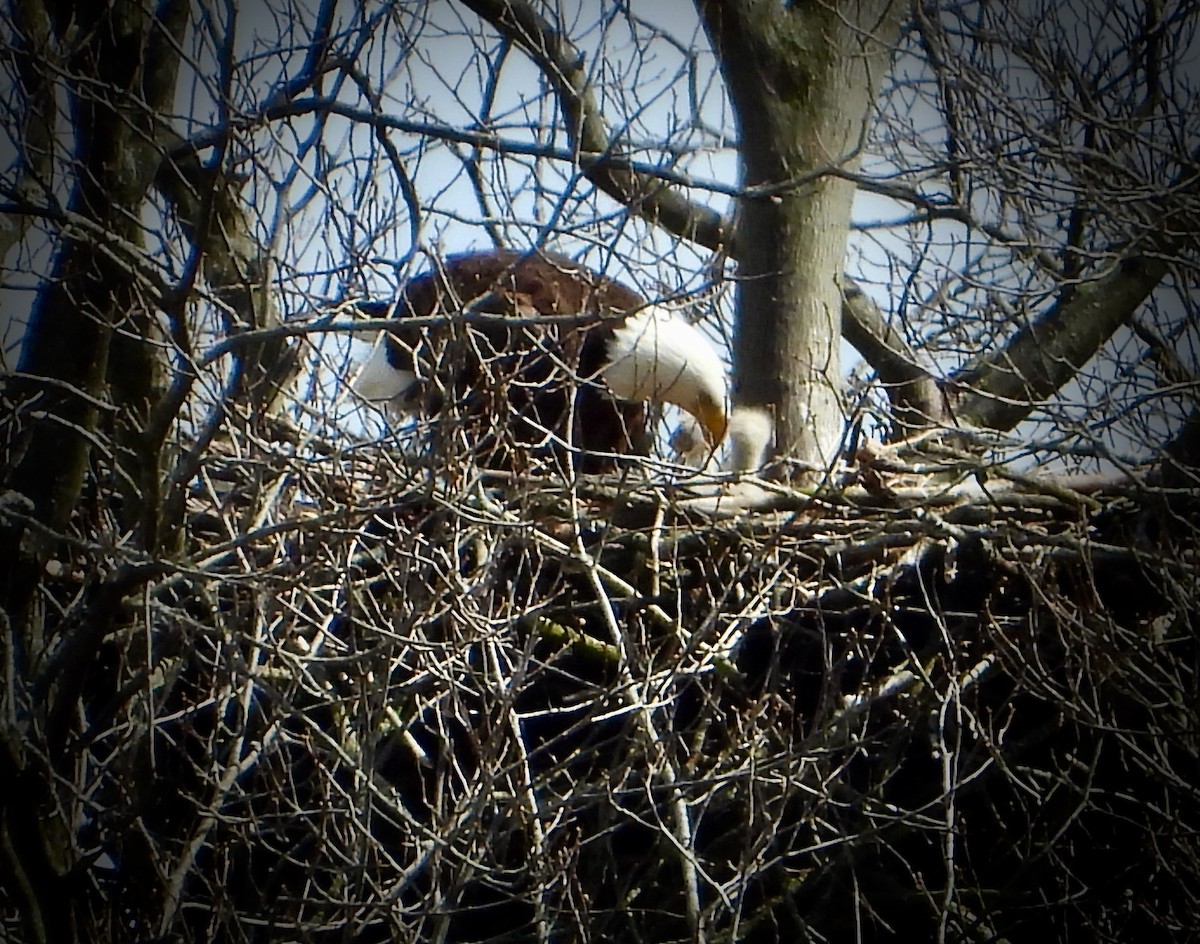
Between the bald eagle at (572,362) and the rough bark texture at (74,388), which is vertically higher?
the bald eagle at (572,362)

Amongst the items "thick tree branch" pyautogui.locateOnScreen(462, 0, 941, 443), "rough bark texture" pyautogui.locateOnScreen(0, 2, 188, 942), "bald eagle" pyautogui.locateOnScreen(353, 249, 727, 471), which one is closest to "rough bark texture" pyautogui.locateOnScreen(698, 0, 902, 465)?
"thick tree branch" pyautogui.locateOnScreen(462, 0, 941, 443)

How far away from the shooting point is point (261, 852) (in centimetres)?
528

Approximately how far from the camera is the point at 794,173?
6918mm

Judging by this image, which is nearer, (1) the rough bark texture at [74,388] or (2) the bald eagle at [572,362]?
(1) the rough bark texture at [74,388]

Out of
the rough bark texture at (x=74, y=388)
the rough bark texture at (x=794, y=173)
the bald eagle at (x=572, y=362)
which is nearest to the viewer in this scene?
the rough bark texture at (x=74, y=388)

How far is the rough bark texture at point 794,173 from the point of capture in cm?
679

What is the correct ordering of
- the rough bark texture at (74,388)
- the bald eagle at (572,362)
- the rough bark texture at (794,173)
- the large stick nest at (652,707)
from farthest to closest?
the rough bark texture at (794,173) < the bald eagle at (572,362) < the large stick nest at (652,707) < the rough bark texture at (74,388)

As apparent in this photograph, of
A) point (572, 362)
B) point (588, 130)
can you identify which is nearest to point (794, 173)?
point (588, 130)

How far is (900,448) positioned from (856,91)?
245 centimetres

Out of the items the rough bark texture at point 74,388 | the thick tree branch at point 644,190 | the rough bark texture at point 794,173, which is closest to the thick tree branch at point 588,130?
the thick tree branch at point 644,190

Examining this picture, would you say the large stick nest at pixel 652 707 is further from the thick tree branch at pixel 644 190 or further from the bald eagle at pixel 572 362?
the thick tree branch at pixel 644 190

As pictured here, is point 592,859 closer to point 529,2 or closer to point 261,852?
point 261,852

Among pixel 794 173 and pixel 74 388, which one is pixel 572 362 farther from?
pixel 794 173

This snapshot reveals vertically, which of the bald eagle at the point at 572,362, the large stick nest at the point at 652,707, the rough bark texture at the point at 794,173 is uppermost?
the rough bark texture at the point at 794,173
